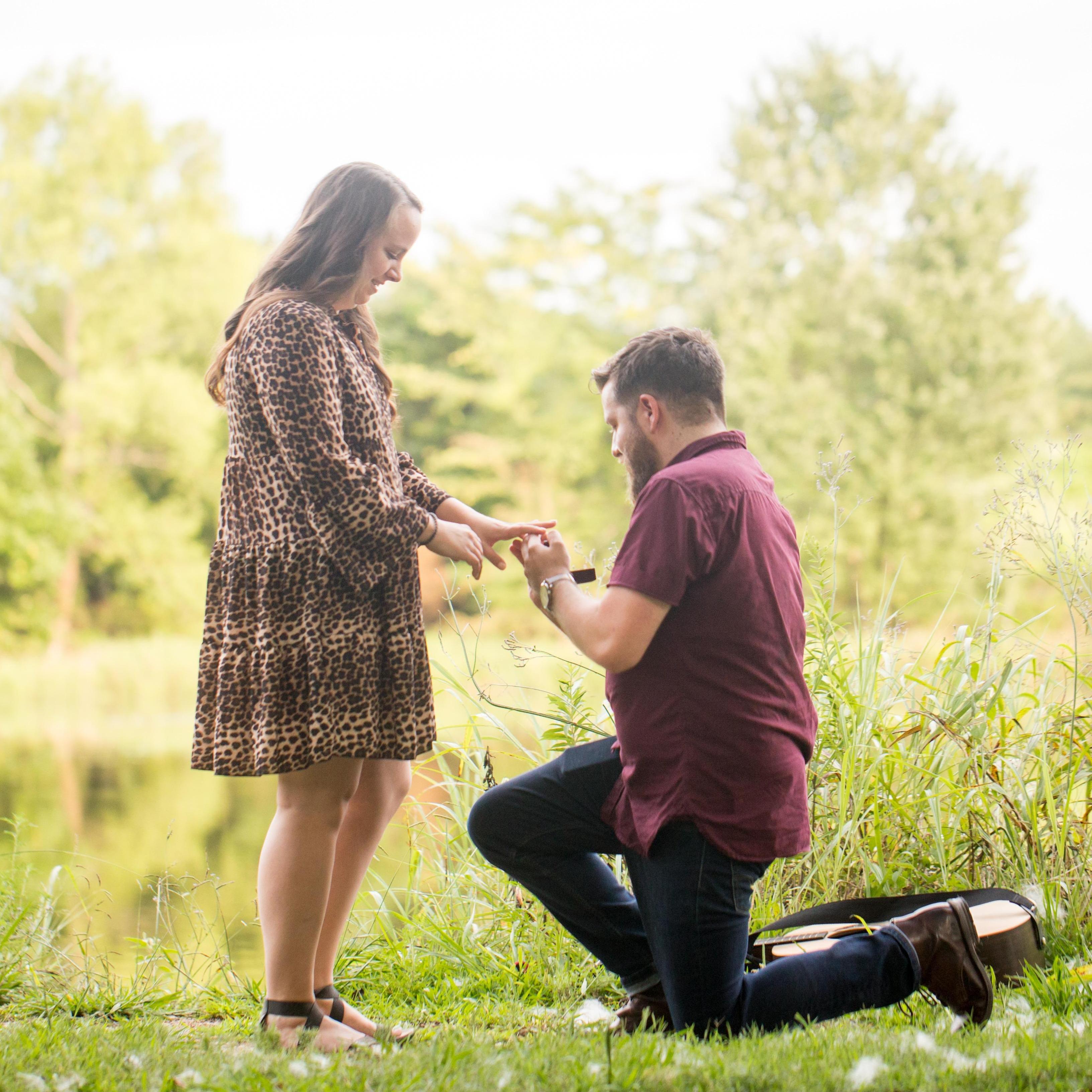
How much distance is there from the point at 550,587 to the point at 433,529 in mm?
260

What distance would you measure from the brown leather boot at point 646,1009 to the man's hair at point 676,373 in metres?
1.16

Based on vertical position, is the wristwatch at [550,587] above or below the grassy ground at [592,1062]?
above

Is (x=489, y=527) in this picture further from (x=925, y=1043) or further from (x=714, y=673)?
(x=925, y=1043)

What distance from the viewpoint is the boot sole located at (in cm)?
196

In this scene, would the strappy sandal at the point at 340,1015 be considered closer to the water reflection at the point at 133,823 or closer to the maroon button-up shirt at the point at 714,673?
the maroon button-up shirt at the point at 714,673

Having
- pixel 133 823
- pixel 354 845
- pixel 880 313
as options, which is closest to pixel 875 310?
pixel 880 313

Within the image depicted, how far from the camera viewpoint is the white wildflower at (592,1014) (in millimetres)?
2248

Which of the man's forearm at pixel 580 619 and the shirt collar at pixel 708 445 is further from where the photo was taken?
the shirt collar at pixel 708 445

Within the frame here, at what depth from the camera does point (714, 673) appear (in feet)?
6.23

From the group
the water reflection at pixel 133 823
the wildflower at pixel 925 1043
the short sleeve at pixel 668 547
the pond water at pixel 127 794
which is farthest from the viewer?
the water reflection at pixel 133 823

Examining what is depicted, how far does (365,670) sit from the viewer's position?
209 cm

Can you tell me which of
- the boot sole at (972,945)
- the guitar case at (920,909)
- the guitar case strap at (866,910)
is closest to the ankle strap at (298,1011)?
the guitar case at (920,909)

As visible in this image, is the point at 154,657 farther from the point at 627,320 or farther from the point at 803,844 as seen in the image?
the point at 803,844

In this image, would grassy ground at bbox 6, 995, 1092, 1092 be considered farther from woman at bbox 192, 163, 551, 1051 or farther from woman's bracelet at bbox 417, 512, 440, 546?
woman's bracelet at bbox 417, 512, 440, 546
